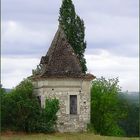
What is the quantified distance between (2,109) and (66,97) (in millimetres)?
4863

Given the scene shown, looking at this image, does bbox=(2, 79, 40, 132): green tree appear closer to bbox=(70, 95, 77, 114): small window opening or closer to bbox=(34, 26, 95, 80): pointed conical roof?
bbox=(34, 26, 95, 80): pointed conical roof

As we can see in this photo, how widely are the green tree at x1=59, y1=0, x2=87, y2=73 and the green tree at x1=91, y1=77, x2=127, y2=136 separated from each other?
Answer: 3.33 metres

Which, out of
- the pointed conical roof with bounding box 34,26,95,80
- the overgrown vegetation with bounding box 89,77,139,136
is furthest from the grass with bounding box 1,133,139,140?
the overgrown vegetation with bounding box 89,77,139,136

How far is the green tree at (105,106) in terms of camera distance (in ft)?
175

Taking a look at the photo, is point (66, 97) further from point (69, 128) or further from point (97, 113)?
point (97, 113)

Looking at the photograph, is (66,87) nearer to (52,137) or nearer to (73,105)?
(73,105)

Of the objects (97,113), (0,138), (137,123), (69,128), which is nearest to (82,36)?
(97,113)

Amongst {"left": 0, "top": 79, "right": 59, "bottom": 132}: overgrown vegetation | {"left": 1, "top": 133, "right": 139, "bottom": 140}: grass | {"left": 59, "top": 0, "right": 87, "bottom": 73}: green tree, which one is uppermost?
{"left": 59, "top": 0, "right": 87, "bottom": 73}: green tree

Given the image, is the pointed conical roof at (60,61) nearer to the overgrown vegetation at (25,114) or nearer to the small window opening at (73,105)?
the small window opening at (73,105)

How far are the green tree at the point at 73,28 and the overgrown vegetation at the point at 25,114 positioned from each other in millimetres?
8268

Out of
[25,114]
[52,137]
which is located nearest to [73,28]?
[25,114]

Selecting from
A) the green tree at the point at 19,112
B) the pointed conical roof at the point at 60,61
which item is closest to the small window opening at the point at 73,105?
A: the pointed conical roof at the point at 60,61

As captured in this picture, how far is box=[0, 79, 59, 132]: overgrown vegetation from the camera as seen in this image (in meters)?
43.6

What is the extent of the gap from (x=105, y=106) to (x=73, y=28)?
297 inches
